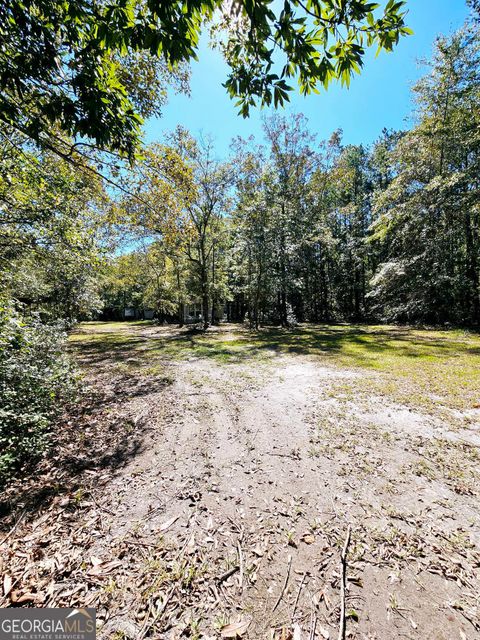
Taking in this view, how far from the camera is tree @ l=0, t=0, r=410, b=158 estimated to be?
6.09 ft

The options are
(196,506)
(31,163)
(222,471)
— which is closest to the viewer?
(196,506)

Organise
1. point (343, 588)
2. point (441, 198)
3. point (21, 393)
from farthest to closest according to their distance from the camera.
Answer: point (441, 198)
point (21, 393)
point (343, 588)

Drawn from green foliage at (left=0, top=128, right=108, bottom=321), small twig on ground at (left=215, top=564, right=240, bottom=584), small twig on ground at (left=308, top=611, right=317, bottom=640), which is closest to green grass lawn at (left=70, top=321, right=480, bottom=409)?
green foliage at (left=0, top=128, right=108, bottom=321)

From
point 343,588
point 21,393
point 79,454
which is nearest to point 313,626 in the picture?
point 343,588

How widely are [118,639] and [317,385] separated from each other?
4633mm

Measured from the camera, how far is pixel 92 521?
208 cm

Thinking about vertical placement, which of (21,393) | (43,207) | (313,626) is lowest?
(313,626)

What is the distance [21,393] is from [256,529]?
2934 mm

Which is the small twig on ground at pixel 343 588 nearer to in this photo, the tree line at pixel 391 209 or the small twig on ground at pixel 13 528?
the small twig on ground at pixel 13 528

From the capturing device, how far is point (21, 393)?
9.68 ft

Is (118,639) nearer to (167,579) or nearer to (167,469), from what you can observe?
(167,579)

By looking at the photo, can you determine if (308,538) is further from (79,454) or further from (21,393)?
(21,393)

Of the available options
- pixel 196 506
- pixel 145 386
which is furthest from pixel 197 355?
pixel 196 506

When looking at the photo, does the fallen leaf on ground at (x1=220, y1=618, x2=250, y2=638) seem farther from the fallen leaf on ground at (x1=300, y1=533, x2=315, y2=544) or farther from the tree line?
the tree line
